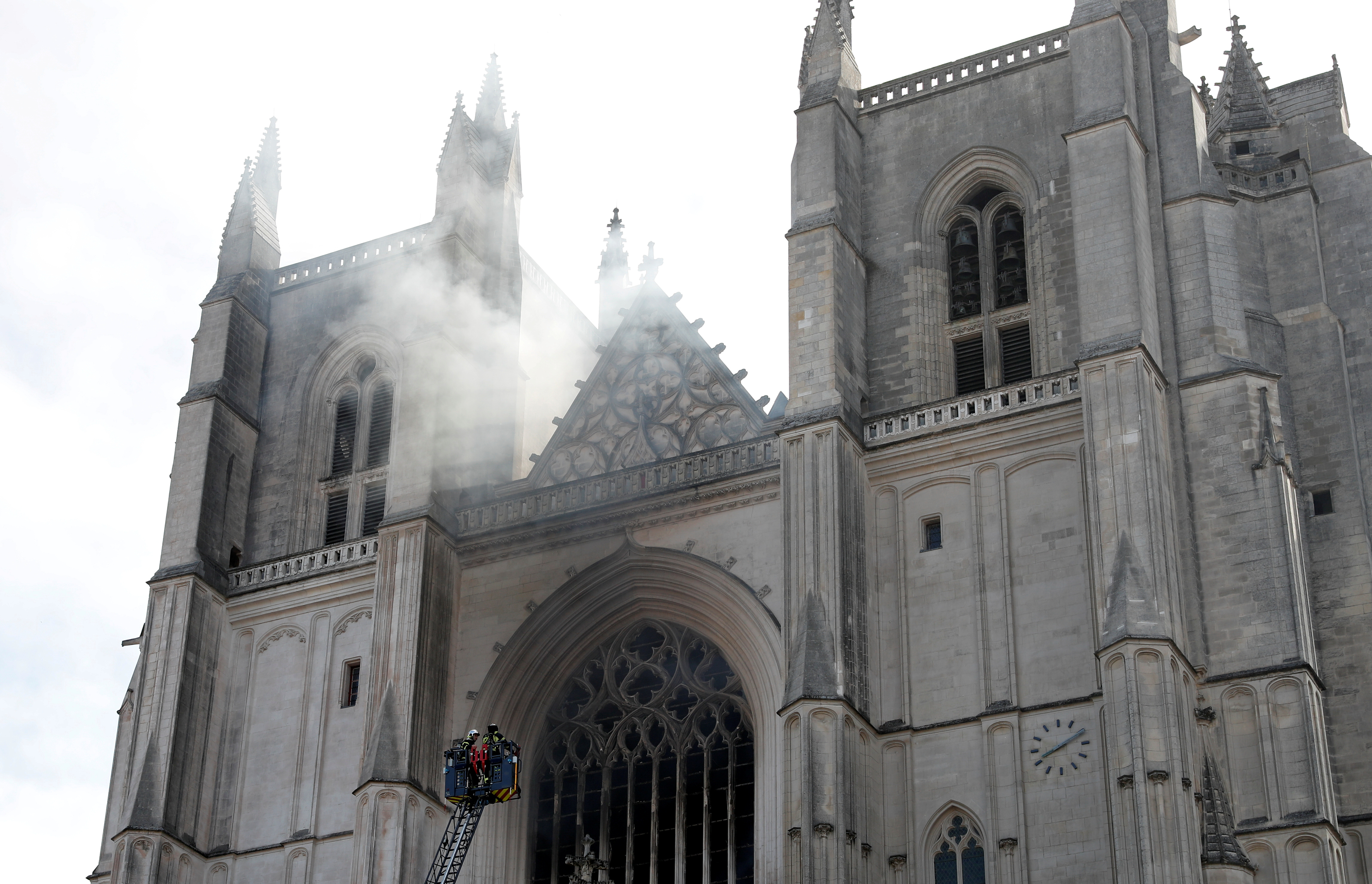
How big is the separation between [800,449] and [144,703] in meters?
12.2

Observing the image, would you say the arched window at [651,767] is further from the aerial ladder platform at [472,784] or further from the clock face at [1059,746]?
the clock face at [1059,746]

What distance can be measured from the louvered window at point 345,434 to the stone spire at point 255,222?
3.44 meters

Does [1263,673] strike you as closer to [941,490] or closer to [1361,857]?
[1361,857]

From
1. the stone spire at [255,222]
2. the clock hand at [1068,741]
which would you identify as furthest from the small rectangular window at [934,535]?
the stone spire at [255,222]

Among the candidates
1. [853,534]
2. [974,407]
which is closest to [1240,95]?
[974,407]

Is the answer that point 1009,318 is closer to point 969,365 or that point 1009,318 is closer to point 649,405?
point 969,365

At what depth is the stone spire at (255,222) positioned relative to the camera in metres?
37.4

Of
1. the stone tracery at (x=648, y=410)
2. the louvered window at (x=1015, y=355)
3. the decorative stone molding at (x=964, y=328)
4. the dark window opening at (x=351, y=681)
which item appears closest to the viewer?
the louvered window at (x=1015, y=355)

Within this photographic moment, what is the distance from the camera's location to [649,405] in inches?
1308

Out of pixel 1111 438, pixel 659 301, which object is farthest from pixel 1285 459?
pixel 659 301

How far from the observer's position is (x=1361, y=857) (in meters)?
26.8

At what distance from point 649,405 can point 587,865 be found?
31.5ft

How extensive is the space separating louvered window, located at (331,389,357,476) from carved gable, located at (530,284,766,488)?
13.5 ft

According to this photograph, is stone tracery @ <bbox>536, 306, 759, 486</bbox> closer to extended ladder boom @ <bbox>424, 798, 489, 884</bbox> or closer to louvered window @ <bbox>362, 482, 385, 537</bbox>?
louvered window @ <bbox>362, 482, 385, 537</bbox>
